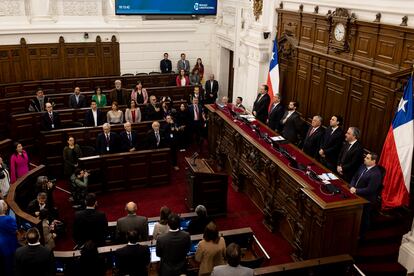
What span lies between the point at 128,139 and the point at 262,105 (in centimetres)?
311

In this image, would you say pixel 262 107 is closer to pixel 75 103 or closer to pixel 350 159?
pixel 350 159

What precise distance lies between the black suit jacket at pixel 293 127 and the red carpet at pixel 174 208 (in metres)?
1.48

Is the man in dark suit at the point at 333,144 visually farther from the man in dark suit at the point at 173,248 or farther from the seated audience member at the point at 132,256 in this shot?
the seated audience member at the point at 132,256

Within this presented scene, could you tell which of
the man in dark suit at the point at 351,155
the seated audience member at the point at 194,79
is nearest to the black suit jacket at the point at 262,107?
the man in dark suit at the point at 351,155

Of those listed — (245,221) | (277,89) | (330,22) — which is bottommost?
(245,221)

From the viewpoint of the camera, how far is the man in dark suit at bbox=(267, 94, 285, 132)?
9117mm

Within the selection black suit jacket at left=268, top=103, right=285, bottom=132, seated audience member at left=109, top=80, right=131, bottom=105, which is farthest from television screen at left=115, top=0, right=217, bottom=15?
black suit jacket at left=268, top=103, right=285, bottom=132

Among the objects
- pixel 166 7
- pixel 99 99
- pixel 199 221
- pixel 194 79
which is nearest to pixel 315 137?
pixel 199 221

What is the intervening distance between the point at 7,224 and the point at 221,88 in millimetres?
10235

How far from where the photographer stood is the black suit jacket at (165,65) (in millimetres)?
14227

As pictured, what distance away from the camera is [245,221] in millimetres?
7582

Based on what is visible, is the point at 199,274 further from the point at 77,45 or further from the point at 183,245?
the point at 77,45

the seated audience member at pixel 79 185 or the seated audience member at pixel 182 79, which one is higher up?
the seated audience member at pixel 182 79

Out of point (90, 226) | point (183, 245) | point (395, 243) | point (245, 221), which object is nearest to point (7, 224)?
point (90, 226)
